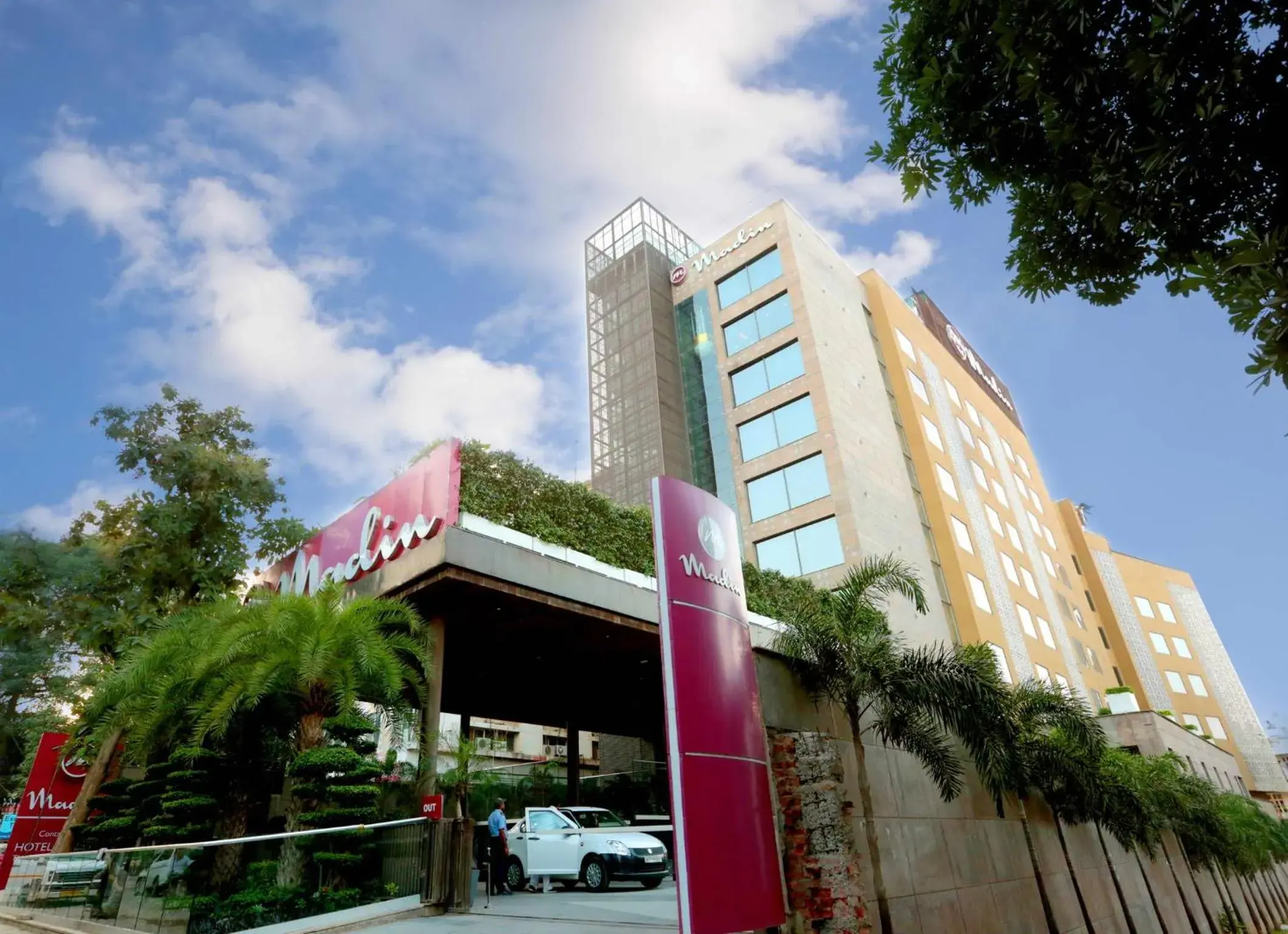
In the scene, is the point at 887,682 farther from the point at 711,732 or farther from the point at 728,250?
the point at 728,250

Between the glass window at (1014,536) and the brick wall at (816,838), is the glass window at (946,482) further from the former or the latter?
the brick wall at (816,838)

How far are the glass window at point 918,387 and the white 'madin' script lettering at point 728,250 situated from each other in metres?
10.0

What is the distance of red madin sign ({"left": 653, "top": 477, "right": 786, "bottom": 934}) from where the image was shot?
6742 mm

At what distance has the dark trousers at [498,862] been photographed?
14.7 m

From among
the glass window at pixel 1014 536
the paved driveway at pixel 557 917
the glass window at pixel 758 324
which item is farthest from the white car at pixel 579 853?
the glass window at pixel 1014 536

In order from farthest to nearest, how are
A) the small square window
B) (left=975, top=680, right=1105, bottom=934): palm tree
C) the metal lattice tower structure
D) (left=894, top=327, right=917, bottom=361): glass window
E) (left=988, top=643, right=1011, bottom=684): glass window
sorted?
1. the small square window
2. (left=894, top=327, right=917, bottom=361): glass window
3. the metal lattice tower structure
4. (left=988, top=643, right=1011, bottom=684): glass window
5. (left=975, top=680, right=1105, bottom=934): palm tree

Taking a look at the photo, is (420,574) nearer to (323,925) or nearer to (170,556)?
(323,925)

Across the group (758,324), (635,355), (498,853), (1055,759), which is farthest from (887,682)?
(635,355)

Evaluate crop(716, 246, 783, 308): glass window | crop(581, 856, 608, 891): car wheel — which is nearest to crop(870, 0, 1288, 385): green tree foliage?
crop(581, 856, 608, 891): car wheel

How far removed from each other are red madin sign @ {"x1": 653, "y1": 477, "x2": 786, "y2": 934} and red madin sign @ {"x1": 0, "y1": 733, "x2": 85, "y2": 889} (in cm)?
1607

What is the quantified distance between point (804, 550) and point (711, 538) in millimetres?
21606

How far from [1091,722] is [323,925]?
1388 cm

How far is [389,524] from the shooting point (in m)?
16.2

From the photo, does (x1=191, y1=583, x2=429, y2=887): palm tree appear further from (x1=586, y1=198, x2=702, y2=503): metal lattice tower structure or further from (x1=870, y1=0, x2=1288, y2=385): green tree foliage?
(x1=586, y1=198, x2=702, y2=503): metal lattice tower structure
